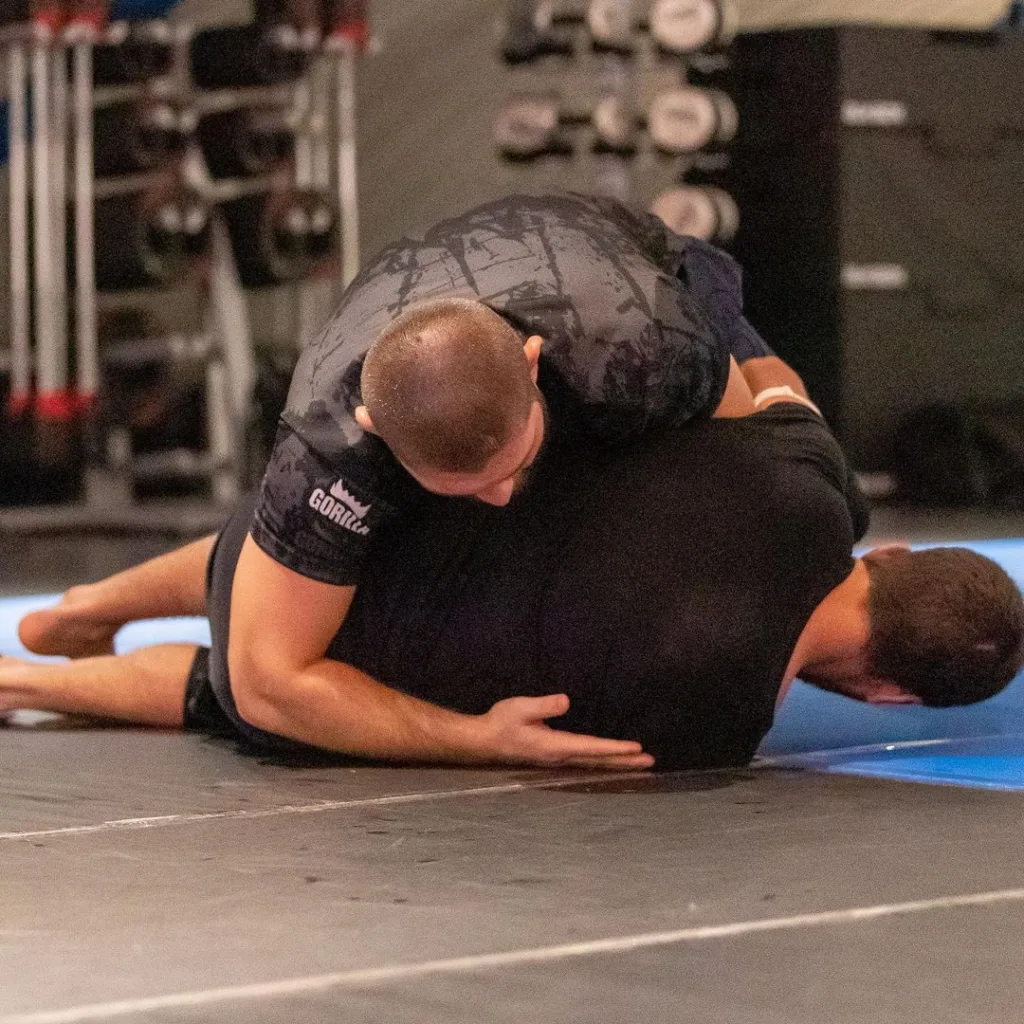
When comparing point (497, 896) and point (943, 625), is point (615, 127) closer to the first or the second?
point (943, 625)

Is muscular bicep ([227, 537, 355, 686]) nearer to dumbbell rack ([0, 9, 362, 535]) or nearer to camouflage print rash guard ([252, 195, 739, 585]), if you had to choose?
camouflage print rash guard ([252, 195, 739, 585])

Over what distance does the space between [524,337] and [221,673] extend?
22.4 inches

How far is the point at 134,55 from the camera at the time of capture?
4883 millimetres

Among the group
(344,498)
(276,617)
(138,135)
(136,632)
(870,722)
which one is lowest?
(136,632)

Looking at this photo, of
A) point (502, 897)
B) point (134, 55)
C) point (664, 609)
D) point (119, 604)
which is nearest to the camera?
point (502, 897)

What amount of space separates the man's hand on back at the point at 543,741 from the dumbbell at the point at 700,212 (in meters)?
3.25

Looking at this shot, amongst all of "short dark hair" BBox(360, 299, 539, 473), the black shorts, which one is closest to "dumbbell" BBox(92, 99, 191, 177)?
the black shorts

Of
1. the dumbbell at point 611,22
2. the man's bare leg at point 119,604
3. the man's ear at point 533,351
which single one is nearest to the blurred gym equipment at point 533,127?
the dumbbell at point 611,22

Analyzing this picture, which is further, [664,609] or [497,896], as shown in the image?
[664,609]

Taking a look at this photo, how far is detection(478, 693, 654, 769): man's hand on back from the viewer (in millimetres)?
1752

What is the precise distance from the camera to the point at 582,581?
69.4 inches

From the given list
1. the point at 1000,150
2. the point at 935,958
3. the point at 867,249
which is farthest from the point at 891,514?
the point at 935,958

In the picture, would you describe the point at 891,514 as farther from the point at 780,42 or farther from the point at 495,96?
the point at 495,96

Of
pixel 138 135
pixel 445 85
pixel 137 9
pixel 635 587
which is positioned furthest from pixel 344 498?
pixel 445 85
